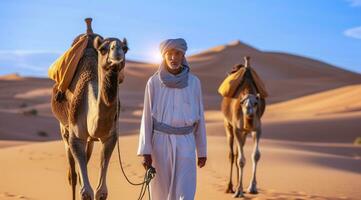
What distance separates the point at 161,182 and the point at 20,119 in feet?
91.0

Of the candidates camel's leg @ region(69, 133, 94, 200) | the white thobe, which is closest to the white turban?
the white thobe

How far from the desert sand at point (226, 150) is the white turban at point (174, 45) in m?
4.82

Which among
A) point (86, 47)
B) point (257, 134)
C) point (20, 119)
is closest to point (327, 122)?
point (20, 119)

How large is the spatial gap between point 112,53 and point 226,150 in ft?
40.5

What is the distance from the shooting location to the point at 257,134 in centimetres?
1034

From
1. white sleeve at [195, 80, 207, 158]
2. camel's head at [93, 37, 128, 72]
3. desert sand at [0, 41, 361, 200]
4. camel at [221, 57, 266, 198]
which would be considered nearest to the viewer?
camel's head at [93, 37, 128, 72]

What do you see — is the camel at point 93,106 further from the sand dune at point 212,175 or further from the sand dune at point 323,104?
the sand dune at point 323,104

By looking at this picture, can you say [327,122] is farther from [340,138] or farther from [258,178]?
[258,178]

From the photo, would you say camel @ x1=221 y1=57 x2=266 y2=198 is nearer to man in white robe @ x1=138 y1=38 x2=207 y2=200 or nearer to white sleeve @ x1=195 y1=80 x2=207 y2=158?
white sleeve @ x1=195 y1=80 x2=207 y2=158

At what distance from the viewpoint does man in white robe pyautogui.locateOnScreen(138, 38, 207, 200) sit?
5449mm

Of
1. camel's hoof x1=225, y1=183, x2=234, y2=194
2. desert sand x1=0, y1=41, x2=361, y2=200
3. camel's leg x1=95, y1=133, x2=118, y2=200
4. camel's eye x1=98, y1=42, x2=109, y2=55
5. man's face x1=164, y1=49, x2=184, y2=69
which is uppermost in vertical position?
camel's eye x1=98, y1=42, x2=109, y2=55

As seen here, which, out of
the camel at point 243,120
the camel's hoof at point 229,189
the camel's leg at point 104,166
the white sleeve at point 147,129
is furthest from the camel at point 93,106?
the camel's hoof at point 229,189

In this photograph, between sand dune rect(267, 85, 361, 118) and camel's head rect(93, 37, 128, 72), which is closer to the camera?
camel's head rect(93, 37, 128, 72)

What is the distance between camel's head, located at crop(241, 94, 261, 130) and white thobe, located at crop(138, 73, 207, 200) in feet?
13.5
